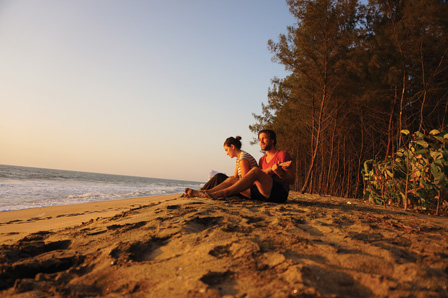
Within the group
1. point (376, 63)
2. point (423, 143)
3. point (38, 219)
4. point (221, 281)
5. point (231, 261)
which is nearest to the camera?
point (221, 281)

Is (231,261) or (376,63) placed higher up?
(376,63)

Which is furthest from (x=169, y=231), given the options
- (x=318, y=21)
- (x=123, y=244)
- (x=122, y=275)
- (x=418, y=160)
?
(x=318, y=21)

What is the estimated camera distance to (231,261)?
5.88 feet

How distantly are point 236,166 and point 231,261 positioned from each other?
10.4 ft

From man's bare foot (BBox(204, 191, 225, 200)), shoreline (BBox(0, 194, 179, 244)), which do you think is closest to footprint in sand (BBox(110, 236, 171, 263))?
shoreline (BBox(0, 194, 179, 244))

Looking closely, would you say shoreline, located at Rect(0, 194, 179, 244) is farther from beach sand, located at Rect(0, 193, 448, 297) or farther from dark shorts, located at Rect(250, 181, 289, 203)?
dark shorts, located at Rect(250, 181, 289, 203)

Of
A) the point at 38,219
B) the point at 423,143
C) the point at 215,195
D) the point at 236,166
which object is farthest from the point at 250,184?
the point at 38,219

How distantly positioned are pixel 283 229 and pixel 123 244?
131cm

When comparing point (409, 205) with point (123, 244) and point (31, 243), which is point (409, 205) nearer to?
point (123, 244)

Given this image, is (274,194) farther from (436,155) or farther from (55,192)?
(55,192)

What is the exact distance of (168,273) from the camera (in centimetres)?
171

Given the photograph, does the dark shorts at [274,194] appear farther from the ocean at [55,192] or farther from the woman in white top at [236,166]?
the ocean at [55,192]

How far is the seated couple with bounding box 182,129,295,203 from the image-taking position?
413cm

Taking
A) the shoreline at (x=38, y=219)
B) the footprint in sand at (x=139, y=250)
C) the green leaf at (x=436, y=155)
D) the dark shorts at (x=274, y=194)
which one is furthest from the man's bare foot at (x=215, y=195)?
the green leaf at (x=436, y=155)
